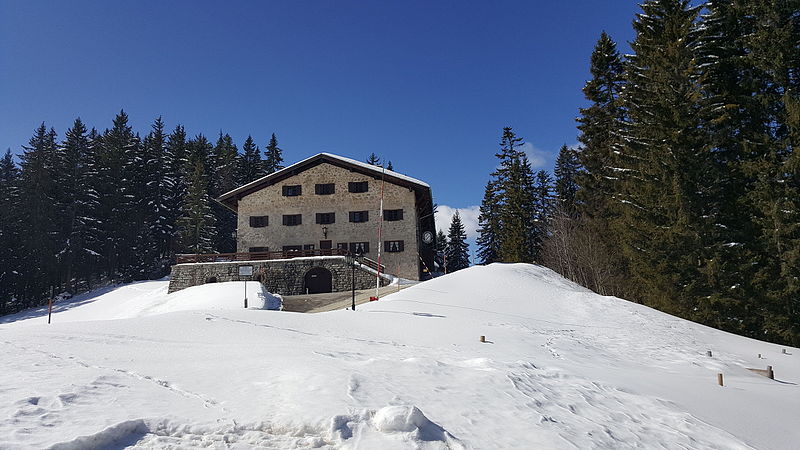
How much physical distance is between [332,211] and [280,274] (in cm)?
793

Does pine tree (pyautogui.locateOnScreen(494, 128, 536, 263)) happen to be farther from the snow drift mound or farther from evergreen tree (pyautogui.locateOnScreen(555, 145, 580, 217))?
the snow drift mound

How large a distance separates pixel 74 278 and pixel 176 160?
19.4m

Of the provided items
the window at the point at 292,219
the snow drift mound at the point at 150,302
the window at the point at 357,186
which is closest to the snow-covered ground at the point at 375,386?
the snow drift mound at the point at 150,302

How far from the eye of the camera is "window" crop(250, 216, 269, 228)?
36.2 meters

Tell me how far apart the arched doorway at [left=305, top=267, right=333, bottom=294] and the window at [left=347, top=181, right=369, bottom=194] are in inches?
343

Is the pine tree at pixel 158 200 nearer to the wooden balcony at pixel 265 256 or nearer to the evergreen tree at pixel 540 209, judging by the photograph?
the wooden balcony at pixel 265 256

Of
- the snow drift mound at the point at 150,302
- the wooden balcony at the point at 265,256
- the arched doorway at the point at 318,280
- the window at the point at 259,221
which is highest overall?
the window at the point at 259,221

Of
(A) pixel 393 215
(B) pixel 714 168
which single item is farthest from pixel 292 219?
(B) pixel 714 168

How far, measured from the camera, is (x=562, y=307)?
60.2ft

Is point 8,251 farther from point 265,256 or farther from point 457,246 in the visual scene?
point 457,246

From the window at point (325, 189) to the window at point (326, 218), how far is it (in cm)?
198

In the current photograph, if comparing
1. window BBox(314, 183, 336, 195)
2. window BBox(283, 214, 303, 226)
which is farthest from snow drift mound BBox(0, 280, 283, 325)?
window BBox(314, 183, 336, 195)

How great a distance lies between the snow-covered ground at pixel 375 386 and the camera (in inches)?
157

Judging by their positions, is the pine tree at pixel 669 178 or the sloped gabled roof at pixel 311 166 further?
the sloped gabled roof at pixel 311 166
